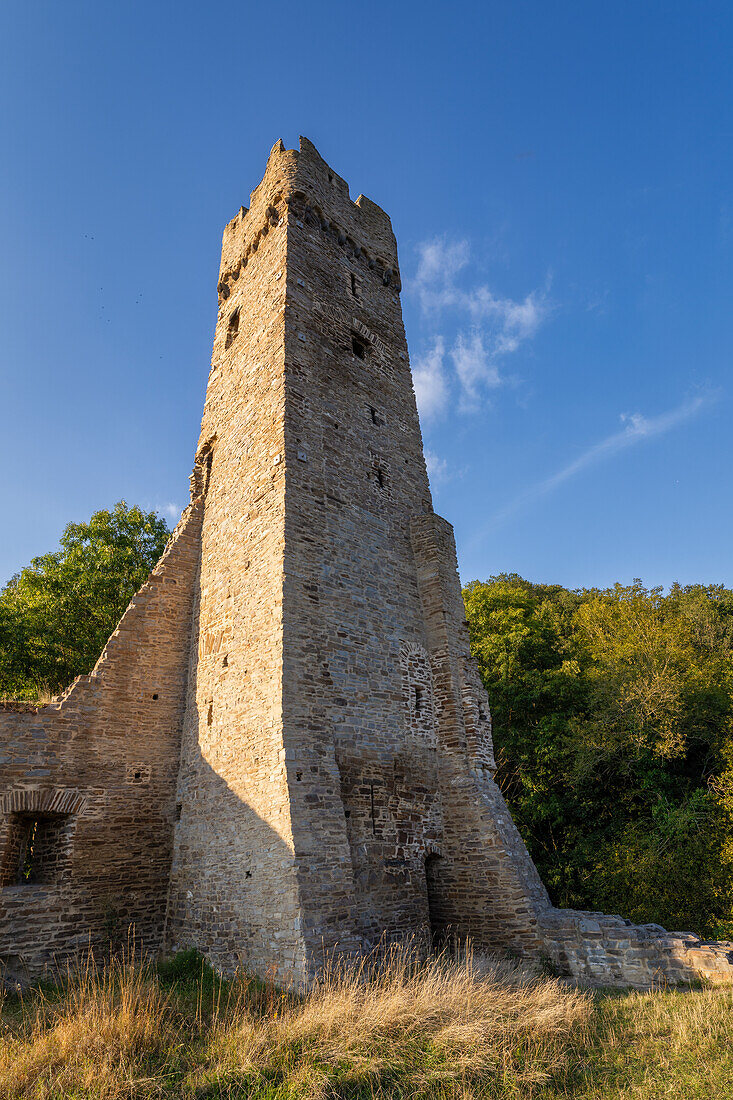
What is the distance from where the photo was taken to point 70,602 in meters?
16.1

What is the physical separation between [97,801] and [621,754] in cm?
1247

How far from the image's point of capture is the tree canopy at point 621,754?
12.6 m

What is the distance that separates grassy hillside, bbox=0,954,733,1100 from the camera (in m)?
4.67

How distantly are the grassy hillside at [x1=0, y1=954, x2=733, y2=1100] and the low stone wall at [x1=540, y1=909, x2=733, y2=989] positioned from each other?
790 mm

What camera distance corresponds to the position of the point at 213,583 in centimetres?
1084

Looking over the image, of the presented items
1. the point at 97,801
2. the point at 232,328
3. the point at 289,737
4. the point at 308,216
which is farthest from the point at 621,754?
the point at 308,216

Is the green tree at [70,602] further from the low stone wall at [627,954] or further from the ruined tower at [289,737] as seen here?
the low stone wall at [627,954]

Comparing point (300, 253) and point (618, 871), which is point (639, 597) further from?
point (300, 253)

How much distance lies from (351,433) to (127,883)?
8.43 metres

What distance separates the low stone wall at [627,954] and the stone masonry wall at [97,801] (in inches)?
238

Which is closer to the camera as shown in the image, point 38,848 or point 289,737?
point 289,737

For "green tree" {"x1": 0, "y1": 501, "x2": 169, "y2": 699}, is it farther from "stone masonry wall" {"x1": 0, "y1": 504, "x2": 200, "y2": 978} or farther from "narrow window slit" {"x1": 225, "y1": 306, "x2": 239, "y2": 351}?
"narrow window slit" {"x1": 225, "y1": 306, "x2": 239, "y2": 351}

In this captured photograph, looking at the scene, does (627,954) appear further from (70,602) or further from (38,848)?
(70,602)

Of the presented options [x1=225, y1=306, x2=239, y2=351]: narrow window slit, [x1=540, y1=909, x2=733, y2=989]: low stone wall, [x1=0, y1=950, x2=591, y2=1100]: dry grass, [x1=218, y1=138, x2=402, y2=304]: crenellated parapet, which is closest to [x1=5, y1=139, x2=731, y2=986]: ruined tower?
[x1=540, y1=909, x2=733, y2=989]: low stone wall
